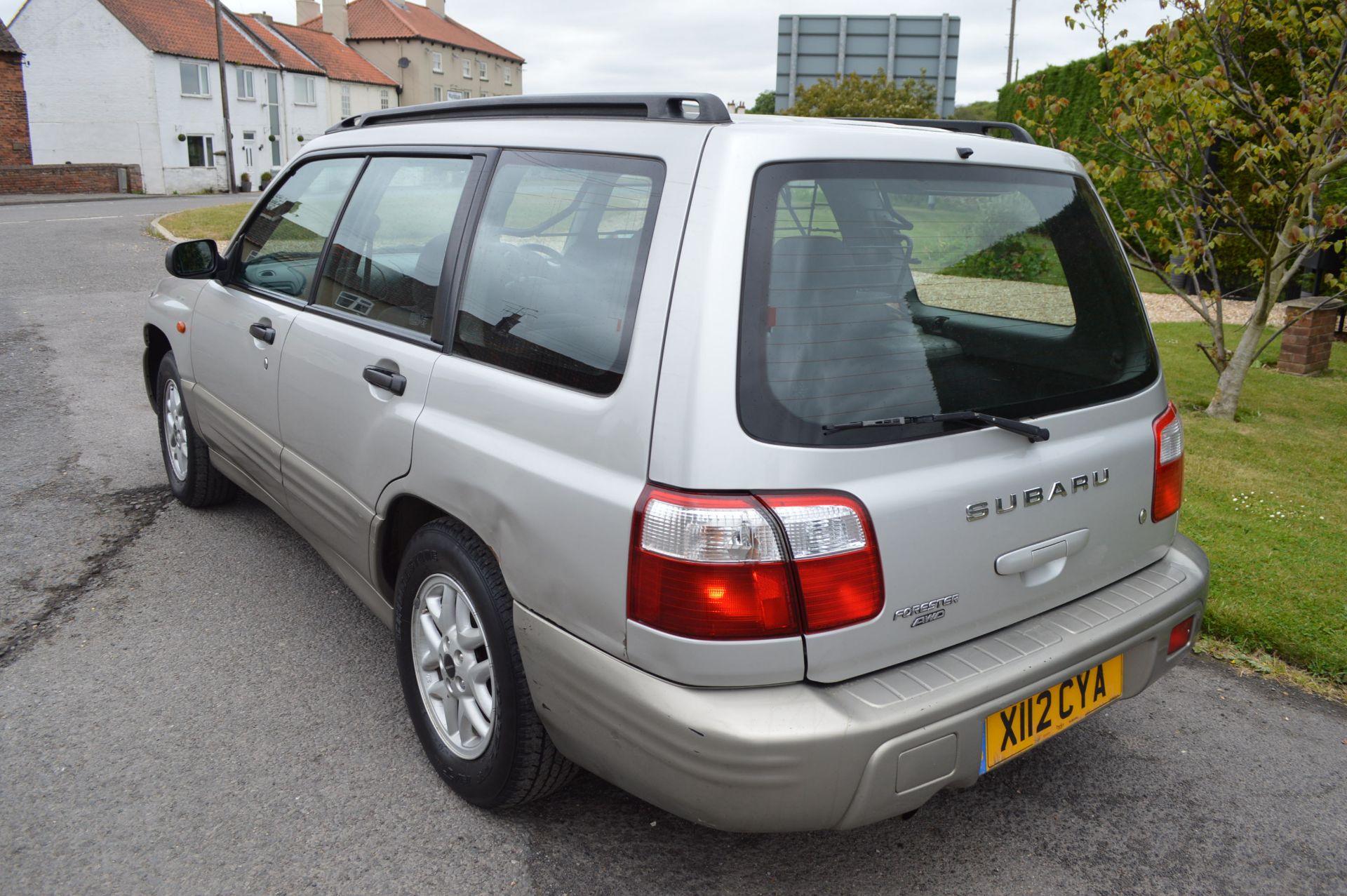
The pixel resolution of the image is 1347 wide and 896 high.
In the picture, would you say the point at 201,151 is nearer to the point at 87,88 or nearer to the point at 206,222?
the point at 87,88

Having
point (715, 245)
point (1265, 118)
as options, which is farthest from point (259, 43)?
point (715, 245)

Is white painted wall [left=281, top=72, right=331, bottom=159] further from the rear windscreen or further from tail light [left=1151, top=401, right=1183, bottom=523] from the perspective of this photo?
tail light [left=1151, top=401, right=1183, bottom=523]

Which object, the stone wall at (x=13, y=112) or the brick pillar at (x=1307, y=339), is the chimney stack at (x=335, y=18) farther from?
the brick pillar at (x=1307, y=339)

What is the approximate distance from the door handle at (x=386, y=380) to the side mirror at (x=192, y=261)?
1751mm

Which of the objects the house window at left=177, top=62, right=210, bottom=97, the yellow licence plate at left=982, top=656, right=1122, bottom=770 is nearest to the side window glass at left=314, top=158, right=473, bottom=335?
the yellow licence plate at left=982, top=656, right=1122, bottom=770

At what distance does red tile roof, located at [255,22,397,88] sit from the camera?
5688 centimetres

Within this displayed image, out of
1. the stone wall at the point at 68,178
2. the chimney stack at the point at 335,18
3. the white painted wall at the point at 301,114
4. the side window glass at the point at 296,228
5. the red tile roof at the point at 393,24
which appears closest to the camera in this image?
the side window glass at the point at 296,228

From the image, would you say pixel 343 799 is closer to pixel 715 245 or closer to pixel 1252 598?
pixel 715 245

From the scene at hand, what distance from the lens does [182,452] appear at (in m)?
4.96

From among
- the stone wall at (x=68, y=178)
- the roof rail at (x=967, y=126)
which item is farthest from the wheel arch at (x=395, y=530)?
the stone wall at (x=68, y=178)

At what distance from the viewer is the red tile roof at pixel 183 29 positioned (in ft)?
146

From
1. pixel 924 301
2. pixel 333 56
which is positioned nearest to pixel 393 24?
pixel 333 56

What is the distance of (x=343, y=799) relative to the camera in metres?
2.79

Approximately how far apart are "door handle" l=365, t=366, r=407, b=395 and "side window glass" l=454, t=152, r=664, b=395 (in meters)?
0.23
